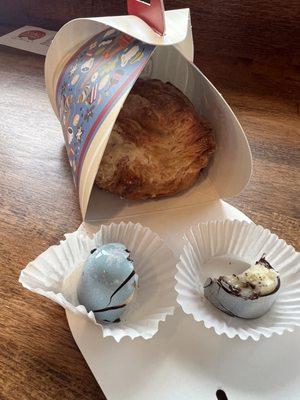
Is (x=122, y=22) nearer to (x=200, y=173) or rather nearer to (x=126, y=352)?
(x=200, y=173)

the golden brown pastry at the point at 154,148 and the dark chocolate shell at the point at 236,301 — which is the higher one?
the golden brown pastry at the point at 154,148

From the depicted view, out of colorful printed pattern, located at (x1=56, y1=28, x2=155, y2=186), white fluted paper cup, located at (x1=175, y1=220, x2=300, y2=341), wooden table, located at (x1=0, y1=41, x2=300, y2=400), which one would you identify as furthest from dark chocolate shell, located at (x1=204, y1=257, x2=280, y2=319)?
colorful printed pattern, located at (x1=56, y1=28, x2=155, y2=186)

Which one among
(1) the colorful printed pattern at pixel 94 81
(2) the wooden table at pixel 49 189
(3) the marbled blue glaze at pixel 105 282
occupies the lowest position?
(2) the wooden table at pixel 49 189

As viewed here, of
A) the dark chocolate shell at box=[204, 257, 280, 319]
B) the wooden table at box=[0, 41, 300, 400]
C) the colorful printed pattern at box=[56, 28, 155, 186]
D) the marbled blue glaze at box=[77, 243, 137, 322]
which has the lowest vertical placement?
the wooden table at box=[0, 41, 300, 400]

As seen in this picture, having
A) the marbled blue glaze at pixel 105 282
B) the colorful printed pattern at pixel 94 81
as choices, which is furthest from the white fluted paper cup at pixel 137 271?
the colorful printed pattern at pixel 94 81

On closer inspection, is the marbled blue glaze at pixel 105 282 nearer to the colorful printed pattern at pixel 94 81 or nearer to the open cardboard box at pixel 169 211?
the open cardboard box at pixel 169 211

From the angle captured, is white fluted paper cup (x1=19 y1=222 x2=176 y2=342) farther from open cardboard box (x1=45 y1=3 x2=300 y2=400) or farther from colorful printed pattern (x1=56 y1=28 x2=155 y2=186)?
colorful printed pattern (x1=56 y1=28 x2=155 y2=186)

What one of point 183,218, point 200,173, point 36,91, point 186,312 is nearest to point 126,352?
point 186,312
